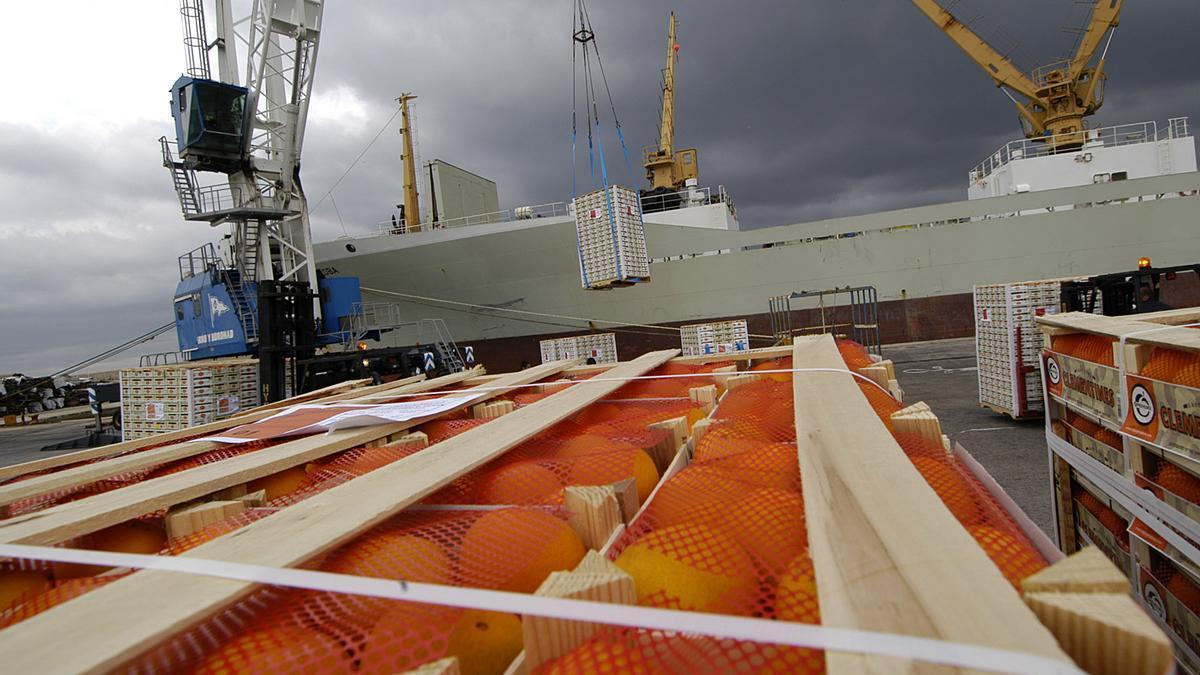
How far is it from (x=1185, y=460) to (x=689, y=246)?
18.6m

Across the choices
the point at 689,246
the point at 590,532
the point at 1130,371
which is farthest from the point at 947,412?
the point at 689,246

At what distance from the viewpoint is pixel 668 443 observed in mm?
2170

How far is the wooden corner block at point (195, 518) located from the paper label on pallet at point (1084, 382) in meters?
3.66

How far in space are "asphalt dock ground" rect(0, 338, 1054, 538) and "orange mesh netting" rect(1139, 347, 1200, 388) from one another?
8.21ft

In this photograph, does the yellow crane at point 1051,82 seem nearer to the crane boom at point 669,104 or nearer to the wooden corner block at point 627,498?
the crane boom at point 669,104

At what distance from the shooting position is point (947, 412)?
30.9 feet

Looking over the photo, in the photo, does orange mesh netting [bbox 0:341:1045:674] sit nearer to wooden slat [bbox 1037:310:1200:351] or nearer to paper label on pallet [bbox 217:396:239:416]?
wooden slat [bbox 1037:310:1200:351]

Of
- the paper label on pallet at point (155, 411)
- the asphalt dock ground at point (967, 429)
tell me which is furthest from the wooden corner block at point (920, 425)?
the paper label on pallet at point (155, 411)

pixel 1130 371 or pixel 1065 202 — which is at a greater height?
pixel 1065 202

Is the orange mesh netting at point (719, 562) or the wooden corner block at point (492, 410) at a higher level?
the wooden corner block at point (492, 410)

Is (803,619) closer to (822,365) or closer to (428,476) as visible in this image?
(428,476)

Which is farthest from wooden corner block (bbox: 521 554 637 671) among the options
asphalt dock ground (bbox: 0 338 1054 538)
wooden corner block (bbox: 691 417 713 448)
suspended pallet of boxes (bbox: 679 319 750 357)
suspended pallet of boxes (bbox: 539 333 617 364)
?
suspended pallet of boxes (bbox: 539 333 617 364)

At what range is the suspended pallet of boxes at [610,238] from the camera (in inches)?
534

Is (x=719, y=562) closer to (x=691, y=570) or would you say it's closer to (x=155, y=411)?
(x=691, y=570)
